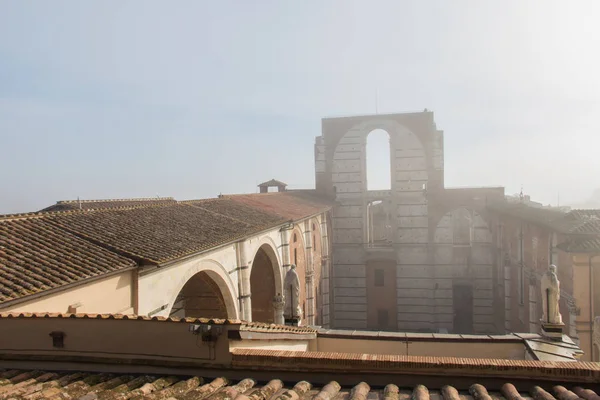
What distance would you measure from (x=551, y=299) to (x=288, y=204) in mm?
12451

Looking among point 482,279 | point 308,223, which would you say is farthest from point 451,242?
point 308,223

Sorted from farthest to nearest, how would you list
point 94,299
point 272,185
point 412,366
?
1. point 272,185
2. point 94,299
3. point 412,366

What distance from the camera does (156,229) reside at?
1038 cm

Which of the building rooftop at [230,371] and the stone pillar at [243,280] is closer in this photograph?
the building rooftop at [230,371]

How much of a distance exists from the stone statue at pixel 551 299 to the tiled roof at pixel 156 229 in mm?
6796

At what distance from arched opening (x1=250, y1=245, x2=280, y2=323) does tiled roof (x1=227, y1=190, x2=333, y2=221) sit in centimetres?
172

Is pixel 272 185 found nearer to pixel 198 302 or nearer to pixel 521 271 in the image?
pixel 521 271

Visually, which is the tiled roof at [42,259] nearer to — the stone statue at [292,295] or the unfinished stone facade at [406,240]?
the stone statue at [292,295]

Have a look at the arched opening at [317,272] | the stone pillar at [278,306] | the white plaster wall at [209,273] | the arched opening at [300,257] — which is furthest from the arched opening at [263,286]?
the arched opening at [317,272]

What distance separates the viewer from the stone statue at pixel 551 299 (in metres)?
9.50

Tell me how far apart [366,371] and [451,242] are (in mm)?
23663

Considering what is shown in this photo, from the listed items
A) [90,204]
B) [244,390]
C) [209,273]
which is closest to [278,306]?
[209,273]

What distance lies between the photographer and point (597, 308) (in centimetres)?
1430

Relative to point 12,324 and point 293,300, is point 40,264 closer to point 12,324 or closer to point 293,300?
point 12,324
